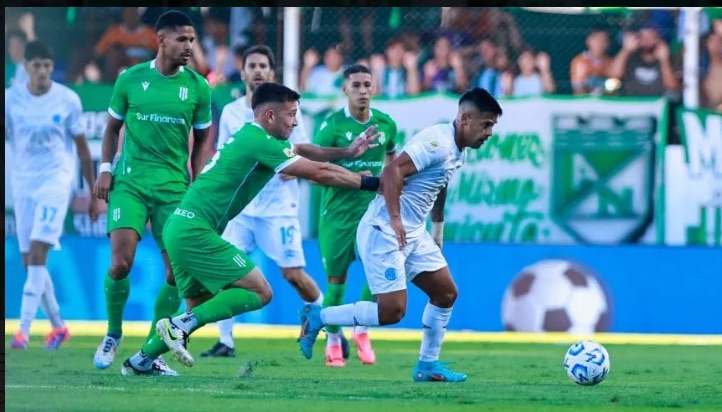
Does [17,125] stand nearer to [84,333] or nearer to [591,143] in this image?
[84,333]

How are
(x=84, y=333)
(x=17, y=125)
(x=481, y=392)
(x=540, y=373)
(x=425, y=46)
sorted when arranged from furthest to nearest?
(x=425, y=46), (x=84, y=333), (x=17, y=125), (x=540, y=373), (x=481, y=392)

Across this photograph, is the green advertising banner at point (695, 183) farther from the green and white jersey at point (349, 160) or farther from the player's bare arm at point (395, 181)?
the player's bare arm at point (395, 181)

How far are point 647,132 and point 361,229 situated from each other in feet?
23.5

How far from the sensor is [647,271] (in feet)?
48.8

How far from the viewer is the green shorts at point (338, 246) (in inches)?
433

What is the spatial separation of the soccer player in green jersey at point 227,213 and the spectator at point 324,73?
23.3 ft

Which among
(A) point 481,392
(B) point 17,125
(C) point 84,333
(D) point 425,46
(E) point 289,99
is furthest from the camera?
(D) point 425,46

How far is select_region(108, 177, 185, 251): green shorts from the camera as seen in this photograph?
31.5 ft

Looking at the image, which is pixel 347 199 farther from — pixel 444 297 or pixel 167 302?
pixel 444 297

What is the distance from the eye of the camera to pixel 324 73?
16234 mm

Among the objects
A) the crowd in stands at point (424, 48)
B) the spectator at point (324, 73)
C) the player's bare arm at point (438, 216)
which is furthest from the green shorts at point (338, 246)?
the spectator at point (324, 73)

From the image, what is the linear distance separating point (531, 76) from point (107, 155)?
24.0 feet

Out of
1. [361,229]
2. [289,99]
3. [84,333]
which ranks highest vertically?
[289,99]

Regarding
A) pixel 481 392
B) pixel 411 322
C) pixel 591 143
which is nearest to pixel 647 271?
pixel 591 143
